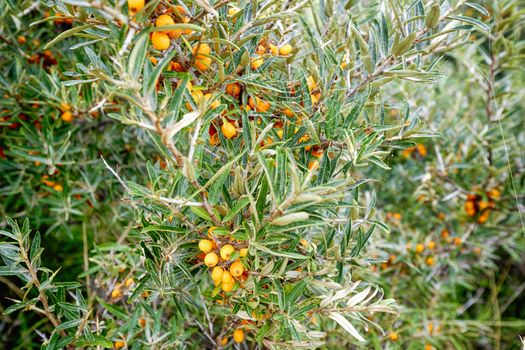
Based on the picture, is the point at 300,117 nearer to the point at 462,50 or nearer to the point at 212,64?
the point at 212,64

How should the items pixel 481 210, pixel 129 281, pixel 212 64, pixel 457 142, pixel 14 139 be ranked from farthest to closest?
pixel 457 142, pixel 481 210, pixel 14 139, pixel 129 281, pixel 212 64

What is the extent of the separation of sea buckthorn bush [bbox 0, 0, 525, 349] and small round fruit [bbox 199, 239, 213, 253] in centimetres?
2

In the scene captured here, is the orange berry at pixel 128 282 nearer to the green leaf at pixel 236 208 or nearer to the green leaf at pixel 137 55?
the green leaf at pixel 236 208

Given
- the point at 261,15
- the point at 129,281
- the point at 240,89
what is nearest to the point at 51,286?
the point at 129,281

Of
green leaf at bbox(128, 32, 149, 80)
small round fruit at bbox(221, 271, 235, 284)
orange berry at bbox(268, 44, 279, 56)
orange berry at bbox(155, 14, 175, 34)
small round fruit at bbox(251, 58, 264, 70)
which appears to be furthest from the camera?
orange berry at bbox(268, 44, 279, 56)

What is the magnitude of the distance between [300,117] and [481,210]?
52.4 inches

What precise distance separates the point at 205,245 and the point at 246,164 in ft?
0.58

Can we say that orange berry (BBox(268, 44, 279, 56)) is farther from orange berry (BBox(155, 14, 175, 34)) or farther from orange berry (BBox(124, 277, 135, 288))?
orange berry (BBox(124, 277, 135, 288))

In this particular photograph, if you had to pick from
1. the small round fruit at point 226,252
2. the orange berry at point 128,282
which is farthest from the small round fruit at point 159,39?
the orange berry at point 128,282

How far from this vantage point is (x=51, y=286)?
1.03 metres

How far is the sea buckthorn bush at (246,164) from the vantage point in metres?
0.80

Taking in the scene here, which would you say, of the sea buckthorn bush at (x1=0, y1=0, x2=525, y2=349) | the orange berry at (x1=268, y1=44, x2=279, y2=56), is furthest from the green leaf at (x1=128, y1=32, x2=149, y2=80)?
the orange berry at (x1=268, y1=44, x2=279, y2=56)

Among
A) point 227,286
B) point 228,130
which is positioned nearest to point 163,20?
point 228,130

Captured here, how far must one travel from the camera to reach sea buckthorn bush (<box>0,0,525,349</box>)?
804mm
